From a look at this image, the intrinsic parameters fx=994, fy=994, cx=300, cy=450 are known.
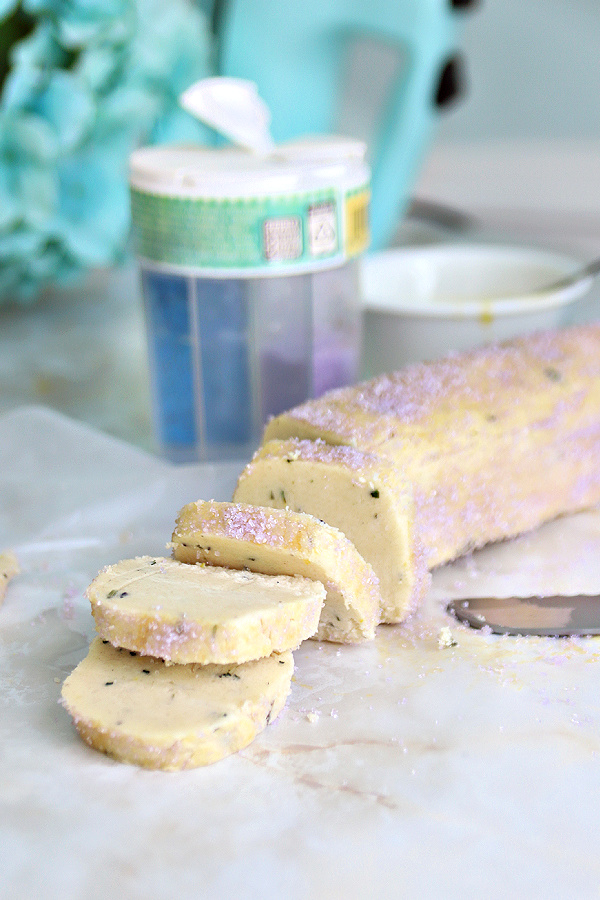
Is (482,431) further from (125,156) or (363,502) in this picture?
(125,156)

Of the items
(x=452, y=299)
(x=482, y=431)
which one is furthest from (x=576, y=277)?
(x=482, y=431)

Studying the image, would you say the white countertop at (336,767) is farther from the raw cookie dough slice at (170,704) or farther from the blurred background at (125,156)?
the blurred background at (125,156)

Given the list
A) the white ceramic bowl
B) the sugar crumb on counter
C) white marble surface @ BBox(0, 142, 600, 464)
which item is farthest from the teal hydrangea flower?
the sugar crumb on counter

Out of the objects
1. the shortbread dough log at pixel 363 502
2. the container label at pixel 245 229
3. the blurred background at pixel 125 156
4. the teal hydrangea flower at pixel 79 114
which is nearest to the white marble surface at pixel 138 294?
the blurred background at pixel 125 156

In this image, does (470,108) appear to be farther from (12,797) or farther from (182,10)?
(12,797)

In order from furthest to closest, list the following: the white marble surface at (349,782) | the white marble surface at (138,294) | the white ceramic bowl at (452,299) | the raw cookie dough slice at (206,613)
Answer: the white marble surface at (138,294) < the white ceramic bowl at (452,299) < the raw cookie dough slice at (206,613) < the white marble surface at (349,782)

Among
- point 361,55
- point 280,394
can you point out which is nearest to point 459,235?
point 361,55
